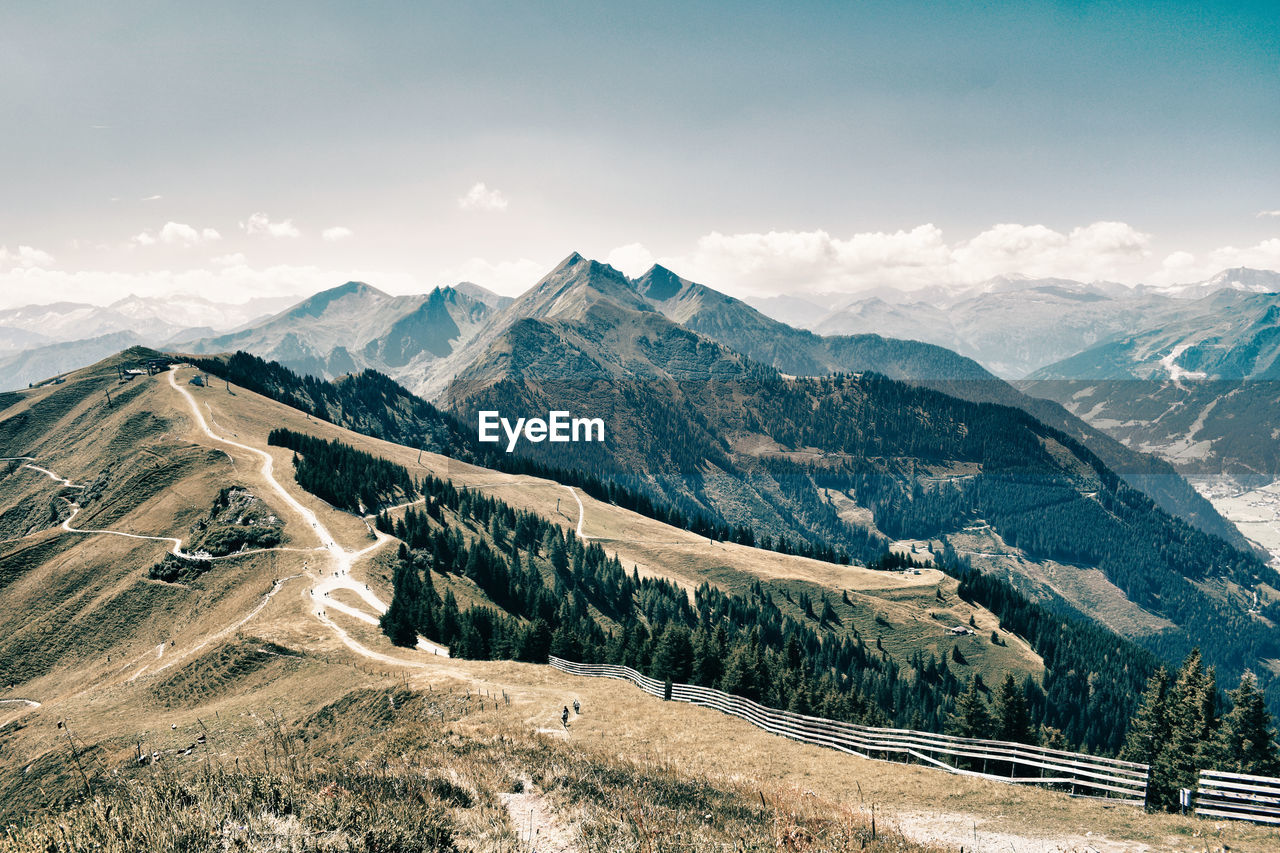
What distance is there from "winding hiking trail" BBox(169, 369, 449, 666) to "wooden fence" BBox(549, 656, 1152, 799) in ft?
94.0

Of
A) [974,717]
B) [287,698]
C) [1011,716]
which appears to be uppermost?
[287,698]

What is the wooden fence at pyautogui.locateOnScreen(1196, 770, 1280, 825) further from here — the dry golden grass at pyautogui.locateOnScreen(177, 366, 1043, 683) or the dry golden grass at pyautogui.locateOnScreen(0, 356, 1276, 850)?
the dry golden grass at pyautogui.locateOnScreen(177, 366, 1043, 683)

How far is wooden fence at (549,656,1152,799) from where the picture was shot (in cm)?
2313

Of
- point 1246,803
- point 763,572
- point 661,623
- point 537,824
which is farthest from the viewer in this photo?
point 763,572

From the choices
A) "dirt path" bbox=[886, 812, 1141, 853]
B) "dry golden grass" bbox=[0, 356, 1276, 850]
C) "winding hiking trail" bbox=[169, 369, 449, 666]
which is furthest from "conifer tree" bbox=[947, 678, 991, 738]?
"winding hiking trail" bbox=[169, 369, 449, 666]

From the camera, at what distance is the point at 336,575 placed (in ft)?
278

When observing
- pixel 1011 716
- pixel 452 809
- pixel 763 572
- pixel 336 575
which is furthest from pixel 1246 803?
pixel 763 572

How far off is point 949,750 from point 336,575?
83700 mm

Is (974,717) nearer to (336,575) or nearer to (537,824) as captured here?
(537,824)

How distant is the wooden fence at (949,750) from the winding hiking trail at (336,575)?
28.6 metres

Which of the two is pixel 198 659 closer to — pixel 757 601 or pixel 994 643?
pixel 757 601

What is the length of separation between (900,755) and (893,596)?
145m

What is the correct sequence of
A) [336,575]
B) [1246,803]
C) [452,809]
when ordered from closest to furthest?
[452,809] < [1246,803] < [336,575]

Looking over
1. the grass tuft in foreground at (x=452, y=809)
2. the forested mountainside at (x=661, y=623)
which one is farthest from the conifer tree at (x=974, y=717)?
the grass tuft in foreground at (x=452, y=809)
